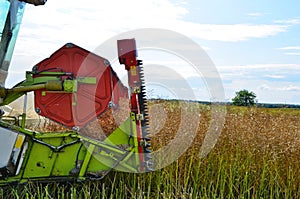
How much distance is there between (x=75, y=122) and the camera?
4066 millimetres

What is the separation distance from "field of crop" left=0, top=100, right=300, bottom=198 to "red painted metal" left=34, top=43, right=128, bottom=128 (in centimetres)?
64

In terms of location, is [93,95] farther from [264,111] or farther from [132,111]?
[264,111]

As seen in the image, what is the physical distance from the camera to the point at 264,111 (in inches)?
218

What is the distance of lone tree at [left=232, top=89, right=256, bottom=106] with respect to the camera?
19.7ft

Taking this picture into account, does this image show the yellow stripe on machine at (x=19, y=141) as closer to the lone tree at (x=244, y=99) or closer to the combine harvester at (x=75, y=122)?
the combine harvester at (x=75, y=122)

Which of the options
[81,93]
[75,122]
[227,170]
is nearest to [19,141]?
[75,122]

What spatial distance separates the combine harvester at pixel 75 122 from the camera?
3.96 meters

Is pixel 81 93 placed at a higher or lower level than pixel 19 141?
higher

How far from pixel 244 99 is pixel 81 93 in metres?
2.95

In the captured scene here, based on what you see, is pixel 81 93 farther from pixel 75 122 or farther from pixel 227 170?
pixel 227 170

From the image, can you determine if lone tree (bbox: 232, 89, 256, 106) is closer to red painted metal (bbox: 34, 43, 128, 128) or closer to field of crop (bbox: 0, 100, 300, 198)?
field of crop (bbox: 0, 100, 300, 198)

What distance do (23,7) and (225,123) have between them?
268 cm

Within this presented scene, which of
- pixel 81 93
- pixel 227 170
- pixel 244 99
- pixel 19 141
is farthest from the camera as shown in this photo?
pixel 244 99

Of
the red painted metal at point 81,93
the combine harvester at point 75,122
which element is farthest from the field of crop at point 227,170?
the red painted metal at point 81,93
